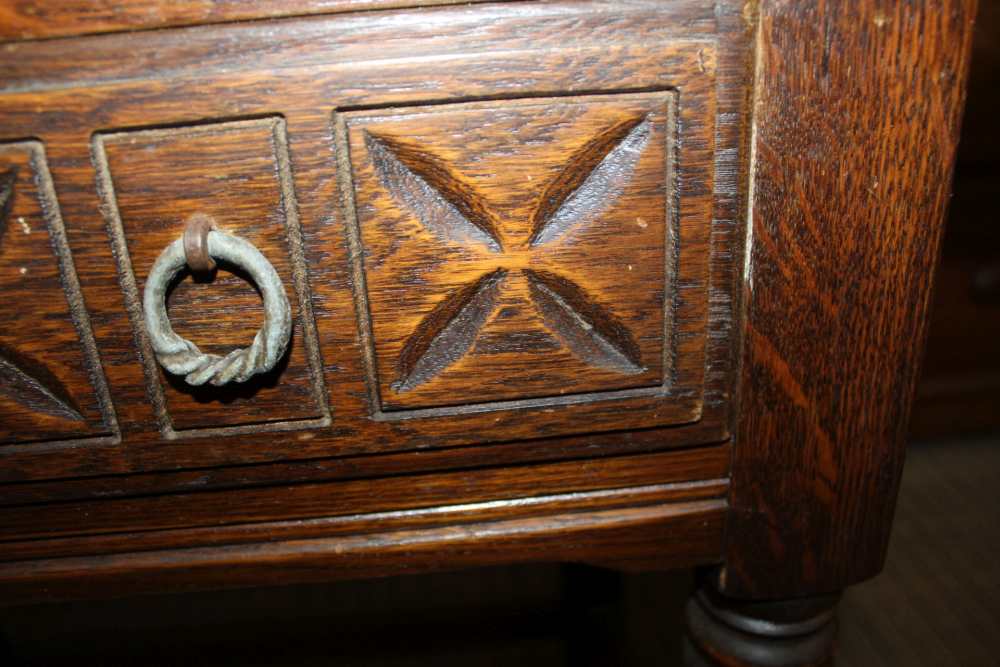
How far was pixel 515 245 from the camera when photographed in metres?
0.34

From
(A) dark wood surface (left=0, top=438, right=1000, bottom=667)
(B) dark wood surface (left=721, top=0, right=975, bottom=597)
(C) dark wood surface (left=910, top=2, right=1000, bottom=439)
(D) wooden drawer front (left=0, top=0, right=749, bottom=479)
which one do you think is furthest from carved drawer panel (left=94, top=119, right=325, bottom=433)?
(C) dark wood surface (left=910, top=2, right=1000, bottom=439)

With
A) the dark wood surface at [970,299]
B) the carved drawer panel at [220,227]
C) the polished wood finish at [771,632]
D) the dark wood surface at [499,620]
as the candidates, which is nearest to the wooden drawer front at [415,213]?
the carved drawer panel at [220,227]

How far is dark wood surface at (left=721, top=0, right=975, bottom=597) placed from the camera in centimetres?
33

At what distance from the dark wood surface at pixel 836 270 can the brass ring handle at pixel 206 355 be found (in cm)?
22

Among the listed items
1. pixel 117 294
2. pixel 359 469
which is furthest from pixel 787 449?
pixel 117 294

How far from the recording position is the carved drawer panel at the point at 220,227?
32 cm

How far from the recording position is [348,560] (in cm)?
40

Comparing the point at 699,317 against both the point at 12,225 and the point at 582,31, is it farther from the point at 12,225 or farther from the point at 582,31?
the point at 12,225

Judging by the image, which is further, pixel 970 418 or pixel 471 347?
pixel 970 418

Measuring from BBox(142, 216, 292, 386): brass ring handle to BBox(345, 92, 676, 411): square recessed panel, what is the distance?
0.04 metres

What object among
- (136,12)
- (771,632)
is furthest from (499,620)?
(136,12)

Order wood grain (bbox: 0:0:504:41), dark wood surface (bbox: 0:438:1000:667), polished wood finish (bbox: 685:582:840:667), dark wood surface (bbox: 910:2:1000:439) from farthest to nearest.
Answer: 1. dark wood surface (bbox: 910:2:1000:439)
2. dark wood surface (bbox: 0:438:1000:667)
3. polished wood finish (bbox: 685:582:840:667)
4. wood grain (bbox: 0:0:504:41)

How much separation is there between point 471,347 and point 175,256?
0.13m

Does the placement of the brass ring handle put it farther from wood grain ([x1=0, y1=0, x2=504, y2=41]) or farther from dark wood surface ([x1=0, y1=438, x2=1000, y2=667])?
dark wood surface ([x1=0, y1=438, x2=1000, y2=667])
